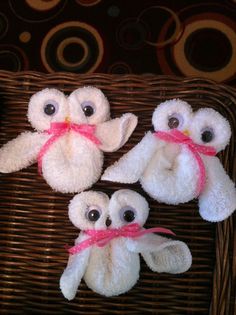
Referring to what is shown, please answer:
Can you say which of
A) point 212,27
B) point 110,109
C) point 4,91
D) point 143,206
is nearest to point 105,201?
point 143,206

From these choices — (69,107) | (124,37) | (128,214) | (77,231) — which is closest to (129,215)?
(128,214)

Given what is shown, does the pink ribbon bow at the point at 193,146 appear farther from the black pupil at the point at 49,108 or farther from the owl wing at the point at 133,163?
the black pupil at the point at 49,108

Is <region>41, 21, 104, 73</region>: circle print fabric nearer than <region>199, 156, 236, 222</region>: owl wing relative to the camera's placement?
No

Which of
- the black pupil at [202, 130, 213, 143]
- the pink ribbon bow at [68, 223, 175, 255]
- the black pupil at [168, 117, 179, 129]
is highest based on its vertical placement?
the black pupil at [168, 117, 179, 129]

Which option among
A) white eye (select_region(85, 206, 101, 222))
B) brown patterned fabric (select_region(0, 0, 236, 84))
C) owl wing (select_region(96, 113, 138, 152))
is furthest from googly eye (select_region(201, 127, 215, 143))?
brown patterned fabric (select_region(0, 0, 236, 84))

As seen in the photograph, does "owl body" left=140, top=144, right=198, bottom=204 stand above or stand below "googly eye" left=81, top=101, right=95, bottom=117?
below

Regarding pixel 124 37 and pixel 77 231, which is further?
pixel 124 37

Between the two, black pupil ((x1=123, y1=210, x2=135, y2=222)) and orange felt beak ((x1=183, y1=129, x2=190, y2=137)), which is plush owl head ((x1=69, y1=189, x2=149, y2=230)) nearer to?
black pupil ((x1=123, y1=210, x2=135, y2=222))

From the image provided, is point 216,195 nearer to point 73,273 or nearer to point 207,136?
point 207,136
